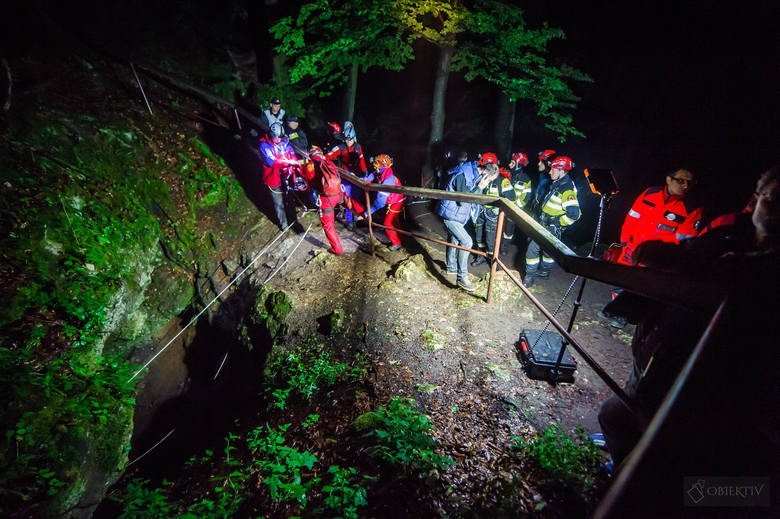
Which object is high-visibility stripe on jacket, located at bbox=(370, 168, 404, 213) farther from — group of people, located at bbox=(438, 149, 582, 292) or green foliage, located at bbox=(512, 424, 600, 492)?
green foliage, located at bbox=(512, 424, 600, 492)

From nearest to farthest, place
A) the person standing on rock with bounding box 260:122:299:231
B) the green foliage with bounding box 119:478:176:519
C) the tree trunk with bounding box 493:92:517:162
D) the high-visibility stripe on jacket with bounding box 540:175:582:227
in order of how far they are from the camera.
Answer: the green foliage with bounding box 119:478:176:519 → the high-visibility stripe on jacket with bounding box 540:175:582:227 → the person standing on rock with bounding box 260:122:299:231 → the tree trunk with bounding box 493:92:517:162

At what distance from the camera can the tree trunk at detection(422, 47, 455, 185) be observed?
895cm

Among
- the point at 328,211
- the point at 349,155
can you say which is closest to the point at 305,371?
the point at 328,211

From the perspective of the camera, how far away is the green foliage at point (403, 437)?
86.7 inches

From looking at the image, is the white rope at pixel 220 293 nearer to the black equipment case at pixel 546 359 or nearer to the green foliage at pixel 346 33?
the green foliage at pixel 346 33

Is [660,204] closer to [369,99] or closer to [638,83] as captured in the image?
[638,83]

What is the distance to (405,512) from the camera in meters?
1.94

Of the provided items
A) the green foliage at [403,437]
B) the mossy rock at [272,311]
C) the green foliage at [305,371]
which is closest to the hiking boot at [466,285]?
the green foliage at [305,371]

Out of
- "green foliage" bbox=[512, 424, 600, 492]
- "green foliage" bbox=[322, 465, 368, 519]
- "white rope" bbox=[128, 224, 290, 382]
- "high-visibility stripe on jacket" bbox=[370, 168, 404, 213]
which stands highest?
"high-visibility stripe on jacket" bbox=[370, 168, 404, 213]

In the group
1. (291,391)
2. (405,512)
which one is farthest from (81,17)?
(405,512)

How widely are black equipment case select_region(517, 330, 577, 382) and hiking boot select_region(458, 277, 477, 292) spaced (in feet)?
4.28

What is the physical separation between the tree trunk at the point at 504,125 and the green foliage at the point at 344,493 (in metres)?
10.3

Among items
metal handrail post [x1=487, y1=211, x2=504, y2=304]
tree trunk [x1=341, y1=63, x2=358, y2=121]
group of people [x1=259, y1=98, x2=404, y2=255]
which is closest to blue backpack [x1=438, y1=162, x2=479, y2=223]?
group of people [x1=259, y1=98, x2=404, y2=255]

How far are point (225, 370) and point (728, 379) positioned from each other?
6.05 meters
